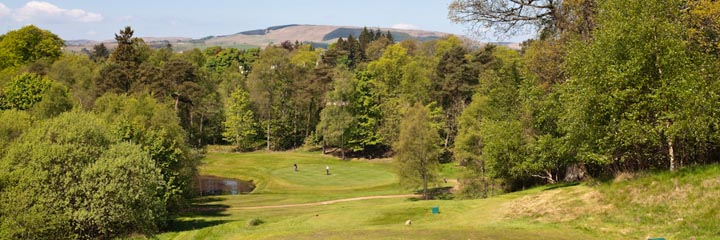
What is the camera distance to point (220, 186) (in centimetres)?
6981

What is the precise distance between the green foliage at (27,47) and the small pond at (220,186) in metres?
54.8

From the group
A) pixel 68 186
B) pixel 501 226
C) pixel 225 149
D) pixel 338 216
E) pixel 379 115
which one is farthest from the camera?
pixel 225 149

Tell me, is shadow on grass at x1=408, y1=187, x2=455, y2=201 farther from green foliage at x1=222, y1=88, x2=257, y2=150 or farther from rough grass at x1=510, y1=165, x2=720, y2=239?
green foliage at x1=222, y1=88, x2=257, y2=150

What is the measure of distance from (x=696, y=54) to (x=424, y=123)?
2944 cm

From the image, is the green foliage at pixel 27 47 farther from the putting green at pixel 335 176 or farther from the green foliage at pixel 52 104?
the putting green at pixel 335 176

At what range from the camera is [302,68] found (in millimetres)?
109812

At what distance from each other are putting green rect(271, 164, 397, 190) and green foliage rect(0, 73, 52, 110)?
3181 cm

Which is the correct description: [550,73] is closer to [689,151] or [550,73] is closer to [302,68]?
[689,151]

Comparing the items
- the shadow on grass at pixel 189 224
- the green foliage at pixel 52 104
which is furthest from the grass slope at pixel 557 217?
the green foliage at pixel 52 104

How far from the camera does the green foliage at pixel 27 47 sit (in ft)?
332

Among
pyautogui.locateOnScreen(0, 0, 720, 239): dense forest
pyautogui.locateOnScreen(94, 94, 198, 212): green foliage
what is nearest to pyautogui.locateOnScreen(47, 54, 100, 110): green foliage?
pyautogui.locateOnScreen(0, 0, 720, 239): dense forest

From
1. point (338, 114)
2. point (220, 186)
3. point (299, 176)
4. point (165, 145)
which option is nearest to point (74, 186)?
point (165, 145)

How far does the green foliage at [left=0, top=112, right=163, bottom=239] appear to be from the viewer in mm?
32281

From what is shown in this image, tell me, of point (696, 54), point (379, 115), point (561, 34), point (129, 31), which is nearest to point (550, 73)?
point (561, 34)
